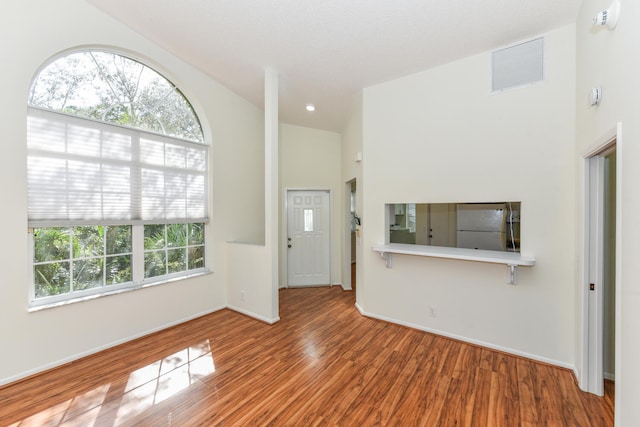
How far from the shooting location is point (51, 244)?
2.48 meters

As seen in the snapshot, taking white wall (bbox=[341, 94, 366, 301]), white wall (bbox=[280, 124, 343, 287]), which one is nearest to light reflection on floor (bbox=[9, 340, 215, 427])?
white wall (bbox=[341, 94, 366, 301])

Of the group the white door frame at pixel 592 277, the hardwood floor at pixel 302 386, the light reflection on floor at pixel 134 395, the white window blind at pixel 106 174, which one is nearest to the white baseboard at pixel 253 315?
the hardwood floor at pixel 302 386

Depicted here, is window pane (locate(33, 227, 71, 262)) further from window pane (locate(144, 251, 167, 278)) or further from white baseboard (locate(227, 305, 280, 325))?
white baseboard (locate(227, 305, 280, 325))

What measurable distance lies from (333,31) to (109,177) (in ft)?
8.99

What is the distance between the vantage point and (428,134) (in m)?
3.15

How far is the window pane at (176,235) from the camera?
346cm

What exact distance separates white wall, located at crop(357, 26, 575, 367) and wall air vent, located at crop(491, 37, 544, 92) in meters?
0.07

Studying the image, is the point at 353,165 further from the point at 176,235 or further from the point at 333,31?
the point at 176,235

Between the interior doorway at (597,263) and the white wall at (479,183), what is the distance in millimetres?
240

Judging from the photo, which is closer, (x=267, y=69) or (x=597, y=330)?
(x=597, y=330)

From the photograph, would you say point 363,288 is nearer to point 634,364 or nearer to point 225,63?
point 634,364

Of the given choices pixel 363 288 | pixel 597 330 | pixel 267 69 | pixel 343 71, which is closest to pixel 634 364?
pixel 597 330

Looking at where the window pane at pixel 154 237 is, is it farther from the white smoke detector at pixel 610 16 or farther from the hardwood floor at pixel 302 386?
the white smoke detector at pixel 610 16

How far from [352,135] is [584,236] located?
3.07m
